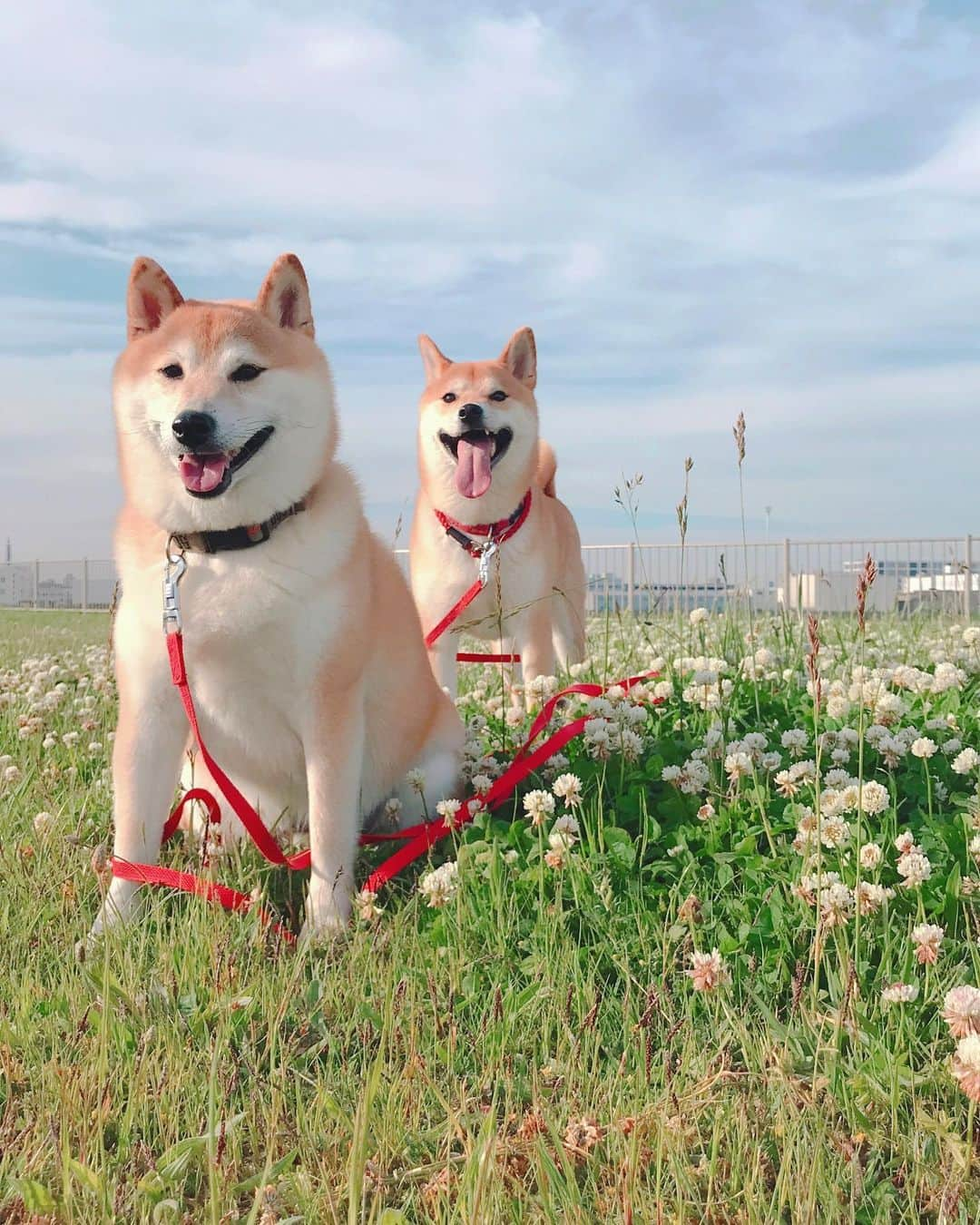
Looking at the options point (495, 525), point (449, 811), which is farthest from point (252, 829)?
point (495, 525)

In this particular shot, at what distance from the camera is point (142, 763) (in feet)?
11.3

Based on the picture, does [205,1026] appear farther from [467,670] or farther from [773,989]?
[467,670]

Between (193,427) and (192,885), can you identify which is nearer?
(193,427)

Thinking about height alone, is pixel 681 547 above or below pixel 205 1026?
above

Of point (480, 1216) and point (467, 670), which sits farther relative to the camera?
point (467, 670)

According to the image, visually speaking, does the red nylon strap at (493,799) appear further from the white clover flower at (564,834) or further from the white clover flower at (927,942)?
the white clover flower at (927,942)

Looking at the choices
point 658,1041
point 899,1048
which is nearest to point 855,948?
point 899,1048

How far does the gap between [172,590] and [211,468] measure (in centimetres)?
41

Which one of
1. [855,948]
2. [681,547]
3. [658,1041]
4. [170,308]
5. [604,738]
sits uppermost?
[170,308]

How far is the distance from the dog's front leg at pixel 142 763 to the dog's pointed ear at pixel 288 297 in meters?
1.28

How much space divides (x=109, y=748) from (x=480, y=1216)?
397 centimetres

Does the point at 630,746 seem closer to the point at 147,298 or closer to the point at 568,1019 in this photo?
the point at 568,1019

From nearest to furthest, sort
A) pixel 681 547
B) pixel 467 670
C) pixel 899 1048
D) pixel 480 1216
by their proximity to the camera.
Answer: pixel 480 1216
pixel 899 1048
pixel 681 547
pixel 467 670

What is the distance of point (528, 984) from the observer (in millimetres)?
2756
